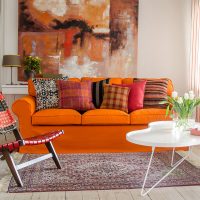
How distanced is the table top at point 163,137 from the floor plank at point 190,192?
1.34 ft

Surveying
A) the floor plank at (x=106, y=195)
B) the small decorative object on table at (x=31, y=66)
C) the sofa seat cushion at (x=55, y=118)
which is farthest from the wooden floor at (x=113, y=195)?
the small decorative object on table at (x=31, y=66)

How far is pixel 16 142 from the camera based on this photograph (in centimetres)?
283

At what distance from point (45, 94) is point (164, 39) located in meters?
2.61

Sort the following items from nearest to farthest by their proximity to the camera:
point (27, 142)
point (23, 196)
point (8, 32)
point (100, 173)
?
1. point (23, 196)
2. point (27, 142)
3. point (100, 173)
4. point (8, 32)

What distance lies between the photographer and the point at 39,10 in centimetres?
578

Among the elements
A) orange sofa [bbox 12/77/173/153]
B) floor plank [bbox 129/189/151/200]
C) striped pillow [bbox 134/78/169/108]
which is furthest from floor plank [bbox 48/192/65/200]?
striped pillow [bbox 134/78/169/108]

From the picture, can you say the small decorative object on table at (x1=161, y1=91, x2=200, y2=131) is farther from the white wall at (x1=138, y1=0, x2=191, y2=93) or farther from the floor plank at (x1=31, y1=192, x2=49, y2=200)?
the white wall at (x1=138, y1=0, x2=191, y2=93)

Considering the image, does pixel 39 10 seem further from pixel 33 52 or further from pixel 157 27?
pixel 157 27

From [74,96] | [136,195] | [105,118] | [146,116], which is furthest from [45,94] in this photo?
[136,195]

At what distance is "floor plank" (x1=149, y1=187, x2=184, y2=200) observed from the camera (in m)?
2.65

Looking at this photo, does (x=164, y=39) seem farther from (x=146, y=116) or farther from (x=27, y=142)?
(x=27, y=142)

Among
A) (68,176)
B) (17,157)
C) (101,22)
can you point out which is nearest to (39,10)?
(101,22)

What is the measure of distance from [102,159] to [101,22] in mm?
2850

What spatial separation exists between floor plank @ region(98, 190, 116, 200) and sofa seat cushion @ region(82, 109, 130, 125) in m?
1.31
